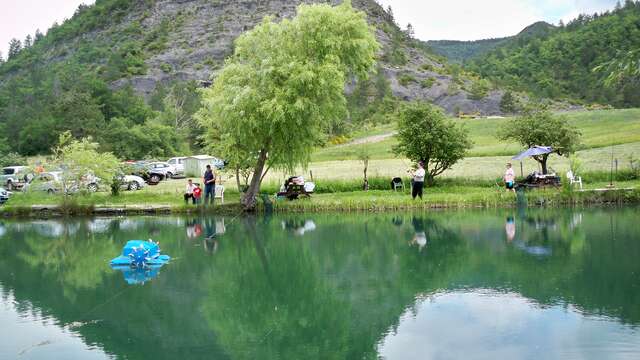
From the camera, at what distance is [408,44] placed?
164125 millimetres

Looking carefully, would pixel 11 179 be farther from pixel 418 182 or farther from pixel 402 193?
pixel 418 182

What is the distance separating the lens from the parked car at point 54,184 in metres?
30.7

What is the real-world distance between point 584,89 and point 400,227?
122961mm

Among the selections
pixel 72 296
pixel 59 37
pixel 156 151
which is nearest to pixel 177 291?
pixel 72 296

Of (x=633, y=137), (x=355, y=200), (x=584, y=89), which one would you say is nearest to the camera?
(x=355, y=200)

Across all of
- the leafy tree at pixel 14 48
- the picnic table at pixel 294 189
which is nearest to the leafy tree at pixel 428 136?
the picnic table at pixel 294 189

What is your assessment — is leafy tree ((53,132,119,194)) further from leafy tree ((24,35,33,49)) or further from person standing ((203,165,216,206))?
leafy tree ((24,35,33,49))

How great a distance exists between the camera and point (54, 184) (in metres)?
30.9

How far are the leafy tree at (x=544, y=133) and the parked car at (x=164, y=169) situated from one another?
24959mm

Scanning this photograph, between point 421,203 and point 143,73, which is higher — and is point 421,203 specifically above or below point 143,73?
below

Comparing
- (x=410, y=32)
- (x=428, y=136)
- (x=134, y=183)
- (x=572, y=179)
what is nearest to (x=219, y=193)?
(x=428, y=136)

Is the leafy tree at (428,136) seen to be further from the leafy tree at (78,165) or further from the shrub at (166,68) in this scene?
the shrub at (166,68)

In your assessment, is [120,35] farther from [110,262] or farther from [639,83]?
[110,262]

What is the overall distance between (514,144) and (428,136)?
2511 centimetres
